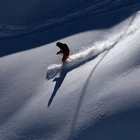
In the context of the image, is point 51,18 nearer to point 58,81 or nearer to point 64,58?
point 64,58

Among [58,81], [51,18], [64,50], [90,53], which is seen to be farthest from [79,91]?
[51,18]

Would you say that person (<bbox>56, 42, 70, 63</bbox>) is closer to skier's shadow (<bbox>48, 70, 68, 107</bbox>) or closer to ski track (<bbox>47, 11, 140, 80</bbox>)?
ski track (<bbox>47, 11, 140, 80</bbox>)

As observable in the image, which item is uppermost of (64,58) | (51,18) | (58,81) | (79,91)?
(51,18)

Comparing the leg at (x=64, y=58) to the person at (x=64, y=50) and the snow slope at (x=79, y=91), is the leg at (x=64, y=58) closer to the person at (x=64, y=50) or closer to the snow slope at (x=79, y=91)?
the person at (x=64, y=50)

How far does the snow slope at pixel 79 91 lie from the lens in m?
7.54

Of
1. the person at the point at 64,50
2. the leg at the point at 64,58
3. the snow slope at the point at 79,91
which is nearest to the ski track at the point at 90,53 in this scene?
the snow slope at the point at 79,91

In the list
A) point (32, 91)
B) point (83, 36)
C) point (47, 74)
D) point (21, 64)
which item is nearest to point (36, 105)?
point (32, 91)

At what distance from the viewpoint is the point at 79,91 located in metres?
8.71

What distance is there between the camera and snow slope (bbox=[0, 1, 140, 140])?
7.54m

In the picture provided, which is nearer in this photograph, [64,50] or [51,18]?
[64,50]

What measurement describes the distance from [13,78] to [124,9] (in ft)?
16.2

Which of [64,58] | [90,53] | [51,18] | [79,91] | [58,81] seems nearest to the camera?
[79,91]

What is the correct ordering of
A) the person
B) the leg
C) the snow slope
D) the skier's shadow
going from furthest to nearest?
1. the leg
2. the person
3. the skier's shadow
4. the snow slope

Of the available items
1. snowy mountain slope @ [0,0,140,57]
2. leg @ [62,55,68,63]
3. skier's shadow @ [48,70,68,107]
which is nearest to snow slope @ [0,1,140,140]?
skier's shadow @ [48,70,68,107]
